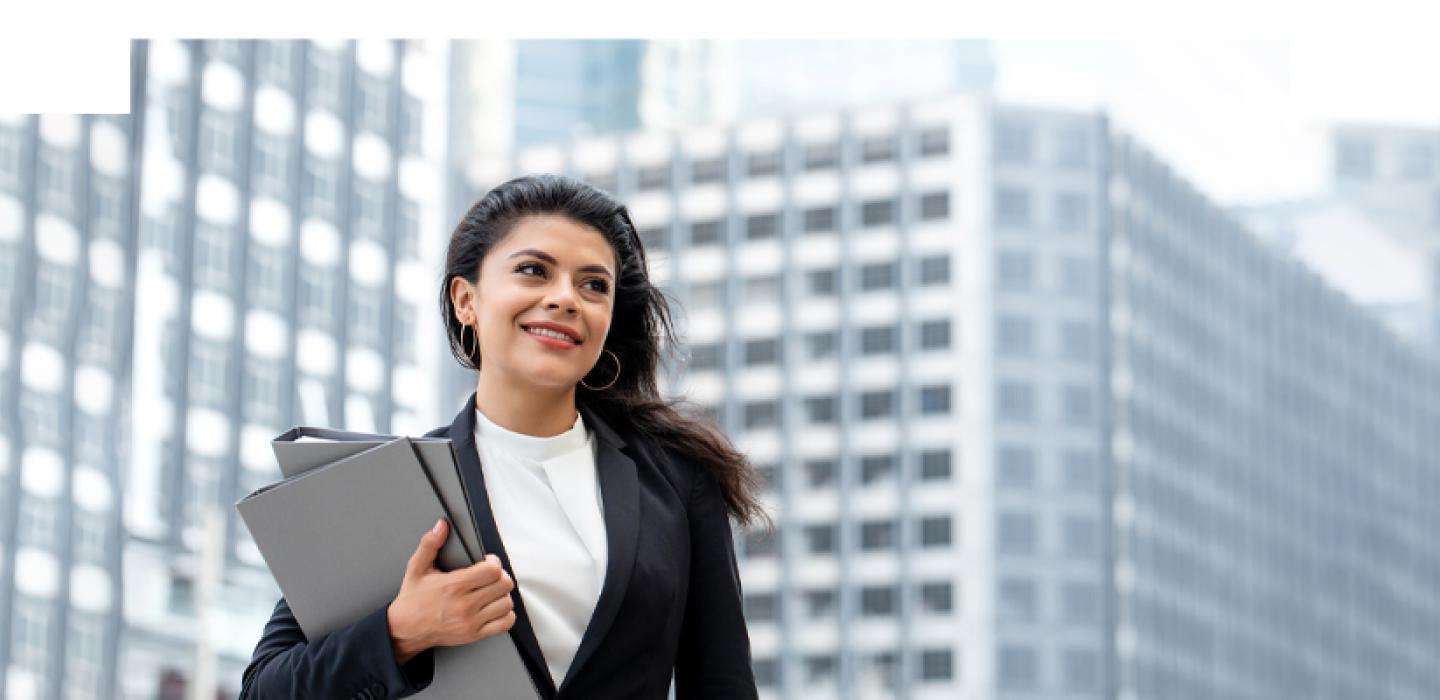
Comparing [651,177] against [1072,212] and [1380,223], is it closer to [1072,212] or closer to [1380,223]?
[1072,212]

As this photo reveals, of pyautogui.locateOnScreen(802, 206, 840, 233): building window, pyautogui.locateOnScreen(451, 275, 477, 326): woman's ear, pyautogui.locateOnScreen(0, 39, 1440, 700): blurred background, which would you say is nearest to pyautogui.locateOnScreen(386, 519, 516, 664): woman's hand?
pyautogui.locateOnScreen(451, 275, 477, 326): woman's ear

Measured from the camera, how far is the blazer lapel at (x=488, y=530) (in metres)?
2.03

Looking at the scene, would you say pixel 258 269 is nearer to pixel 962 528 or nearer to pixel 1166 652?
pixel 962 528

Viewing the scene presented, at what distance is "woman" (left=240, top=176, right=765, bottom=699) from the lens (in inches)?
77.6

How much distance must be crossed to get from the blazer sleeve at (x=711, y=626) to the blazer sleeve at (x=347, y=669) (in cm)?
29

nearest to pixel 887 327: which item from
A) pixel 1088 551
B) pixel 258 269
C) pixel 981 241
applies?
pixel 981 241

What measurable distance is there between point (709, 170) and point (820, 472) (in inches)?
408

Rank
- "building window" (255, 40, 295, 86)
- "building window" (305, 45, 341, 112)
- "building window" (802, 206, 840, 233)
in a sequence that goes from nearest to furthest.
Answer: "building window" (255, 40, 295, 86) < "building window" (305, 45, 341, 112) < "building window" (802, 206, 840, 233)

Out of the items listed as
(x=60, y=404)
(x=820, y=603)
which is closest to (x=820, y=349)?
(x=820, y=603)

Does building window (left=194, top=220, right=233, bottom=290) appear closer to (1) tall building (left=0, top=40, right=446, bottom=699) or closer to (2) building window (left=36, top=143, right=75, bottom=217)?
(1) tall building (left=0, top=40, right=446, bottom=699)

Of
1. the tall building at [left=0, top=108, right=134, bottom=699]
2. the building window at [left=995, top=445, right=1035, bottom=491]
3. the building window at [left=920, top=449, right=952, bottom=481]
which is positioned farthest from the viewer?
the building window at [left=920, top=449, right=952, bottom=481]

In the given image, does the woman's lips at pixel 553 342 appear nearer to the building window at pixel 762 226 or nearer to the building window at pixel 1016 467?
the building window at pixel 1016 467

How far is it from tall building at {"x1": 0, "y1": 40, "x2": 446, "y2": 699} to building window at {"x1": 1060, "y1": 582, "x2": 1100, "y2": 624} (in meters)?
23.5

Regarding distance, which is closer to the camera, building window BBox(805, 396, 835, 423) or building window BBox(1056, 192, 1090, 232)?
building window BBox(805, 396, 835, 423)
